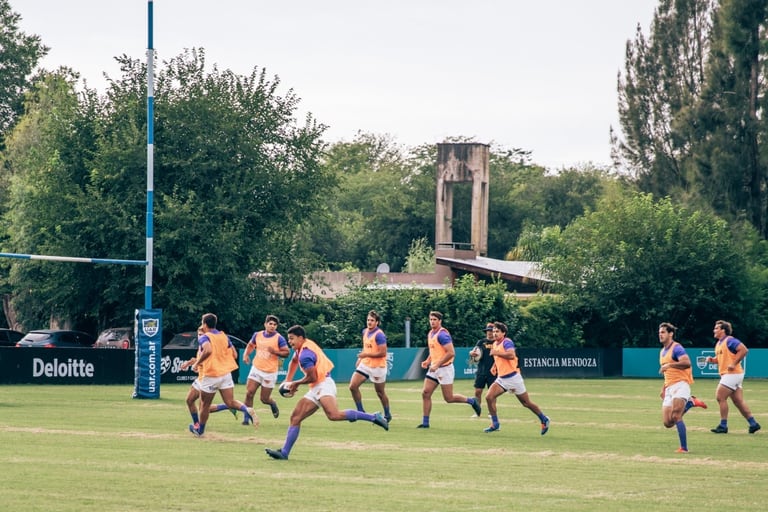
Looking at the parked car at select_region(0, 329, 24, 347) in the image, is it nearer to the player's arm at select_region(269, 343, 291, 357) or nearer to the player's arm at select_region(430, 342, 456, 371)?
the player's arm at select_region(269, 343, 291, 357)

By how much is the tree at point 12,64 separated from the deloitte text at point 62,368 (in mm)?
50405

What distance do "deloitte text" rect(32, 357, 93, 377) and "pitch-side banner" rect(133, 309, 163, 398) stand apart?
559cm

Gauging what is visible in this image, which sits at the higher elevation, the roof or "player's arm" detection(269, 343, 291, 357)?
the roof

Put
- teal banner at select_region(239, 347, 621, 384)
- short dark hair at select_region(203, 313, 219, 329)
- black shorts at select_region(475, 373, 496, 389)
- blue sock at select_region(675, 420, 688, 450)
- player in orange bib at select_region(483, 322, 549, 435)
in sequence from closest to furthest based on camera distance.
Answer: blue sock at select_region(675, 420, 688, 450) < short dark hair at select_region(203, 313, 219, 329) < player in orange bib at select_region(483, 322, 549, 435) < black shorts at select_region(475, 373, 496, 389) < teal banner at select_region(239, 347, 621, 384)

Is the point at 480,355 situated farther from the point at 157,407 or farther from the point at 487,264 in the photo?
the point at 487,264

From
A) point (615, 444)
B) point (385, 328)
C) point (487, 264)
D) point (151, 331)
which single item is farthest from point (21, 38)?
point (615, 444)

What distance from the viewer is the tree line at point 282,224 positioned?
158 ft

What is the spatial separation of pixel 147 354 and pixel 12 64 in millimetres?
58709

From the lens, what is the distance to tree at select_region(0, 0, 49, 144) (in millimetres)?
83938

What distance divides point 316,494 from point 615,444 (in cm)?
780

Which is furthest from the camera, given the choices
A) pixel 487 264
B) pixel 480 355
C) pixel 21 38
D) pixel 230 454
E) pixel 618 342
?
pixel 21 38

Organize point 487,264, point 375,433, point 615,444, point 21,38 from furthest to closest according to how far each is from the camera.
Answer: point 21,38 < point 487,264 < point 375,433 < point 615,444

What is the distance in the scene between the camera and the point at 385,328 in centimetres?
5144

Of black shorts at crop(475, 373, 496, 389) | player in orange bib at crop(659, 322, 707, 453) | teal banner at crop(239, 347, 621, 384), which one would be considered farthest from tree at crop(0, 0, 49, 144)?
player in orange bib at crop(659, 322, 707, 453)
